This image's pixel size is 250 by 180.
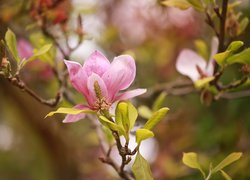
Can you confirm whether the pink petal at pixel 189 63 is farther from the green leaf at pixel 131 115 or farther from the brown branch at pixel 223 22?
the green leaf at pixel 131 115

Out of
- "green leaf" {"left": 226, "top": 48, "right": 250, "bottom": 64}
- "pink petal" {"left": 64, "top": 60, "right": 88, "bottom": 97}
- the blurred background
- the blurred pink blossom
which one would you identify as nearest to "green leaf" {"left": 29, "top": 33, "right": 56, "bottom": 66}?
the blurred background

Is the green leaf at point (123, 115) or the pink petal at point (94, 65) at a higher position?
the pink petal at point (94, 65)

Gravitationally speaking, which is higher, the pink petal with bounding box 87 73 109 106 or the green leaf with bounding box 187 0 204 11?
the green leaf with bounding box 187 0 204 11

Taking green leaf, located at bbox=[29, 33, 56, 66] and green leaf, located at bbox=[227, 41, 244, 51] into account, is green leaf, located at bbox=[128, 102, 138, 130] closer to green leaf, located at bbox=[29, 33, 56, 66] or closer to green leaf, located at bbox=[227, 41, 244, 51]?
green leaf, located at bbox=[227, 41, 244, 51]

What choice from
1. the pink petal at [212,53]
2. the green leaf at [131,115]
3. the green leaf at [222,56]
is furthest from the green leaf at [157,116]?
the pink petal at [212,53]

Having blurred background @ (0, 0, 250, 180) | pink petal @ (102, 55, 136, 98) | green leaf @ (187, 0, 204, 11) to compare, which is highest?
green leaf @ (187, 0, 204, 11)

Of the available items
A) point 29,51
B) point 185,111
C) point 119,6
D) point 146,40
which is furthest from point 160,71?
point 29,51
